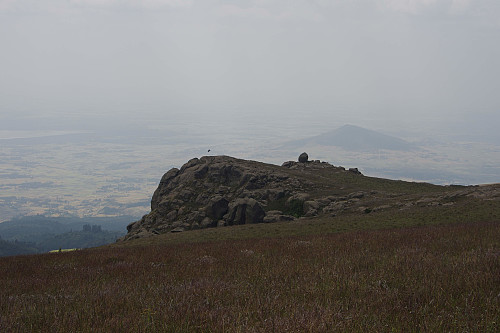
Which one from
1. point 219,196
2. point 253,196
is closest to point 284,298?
point 253,196

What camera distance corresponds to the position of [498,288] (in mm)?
7422

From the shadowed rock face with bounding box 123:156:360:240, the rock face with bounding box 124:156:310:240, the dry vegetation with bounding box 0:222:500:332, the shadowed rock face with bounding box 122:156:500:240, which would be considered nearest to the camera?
the dry vegetation with bounding box 0:222:500:332

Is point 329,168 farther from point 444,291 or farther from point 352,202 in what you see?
point 444,291

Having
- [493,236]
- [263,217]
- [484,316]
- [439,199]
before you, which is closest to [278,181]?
[263,217]

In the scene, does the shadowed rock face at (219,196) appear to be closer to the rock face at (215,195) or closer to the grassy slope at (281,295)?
the rock face at (215,195)

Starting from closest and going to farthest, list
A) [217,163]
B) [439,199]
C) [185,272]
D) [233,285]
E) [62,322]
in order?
[62,322] < [233,285] < [185,272] < [439,199] < [217,163]

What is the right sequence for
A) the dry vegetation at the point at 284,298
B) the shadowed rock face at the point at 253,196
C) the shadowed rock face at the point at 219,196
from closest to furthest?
the dry vegetation at the point at 284,298 < the shadowed rock face at the point at 253,196 < the shadowed rock face at the point at 219,196

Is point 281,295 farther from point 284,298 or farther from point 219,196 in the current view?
point 219,196

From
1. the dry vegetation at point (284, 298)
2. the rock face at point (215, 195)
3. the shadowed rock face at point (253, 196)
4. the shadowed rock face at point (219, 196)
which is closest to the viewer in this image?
the dry vegetation at point (284, 298)

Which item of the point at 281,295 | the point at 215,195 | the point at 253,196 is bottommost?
the point at 281,295

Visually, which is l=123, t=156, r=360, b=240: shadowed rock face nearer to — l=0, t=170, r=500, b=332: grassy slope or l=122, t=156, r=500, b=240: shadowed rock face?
l=122, t=156, r=500, b=240: shadowed rock face

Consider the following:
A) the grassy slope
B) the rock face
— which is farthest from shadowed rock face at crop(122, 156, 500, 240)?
the grassy slope

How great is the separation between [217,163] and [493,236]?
65.8 metres

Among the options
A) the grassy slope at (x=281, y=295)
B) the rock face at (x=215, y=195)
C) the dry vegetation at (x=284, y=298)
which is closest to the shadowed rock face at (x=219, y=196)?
the rock face at (x=215, y=195)
